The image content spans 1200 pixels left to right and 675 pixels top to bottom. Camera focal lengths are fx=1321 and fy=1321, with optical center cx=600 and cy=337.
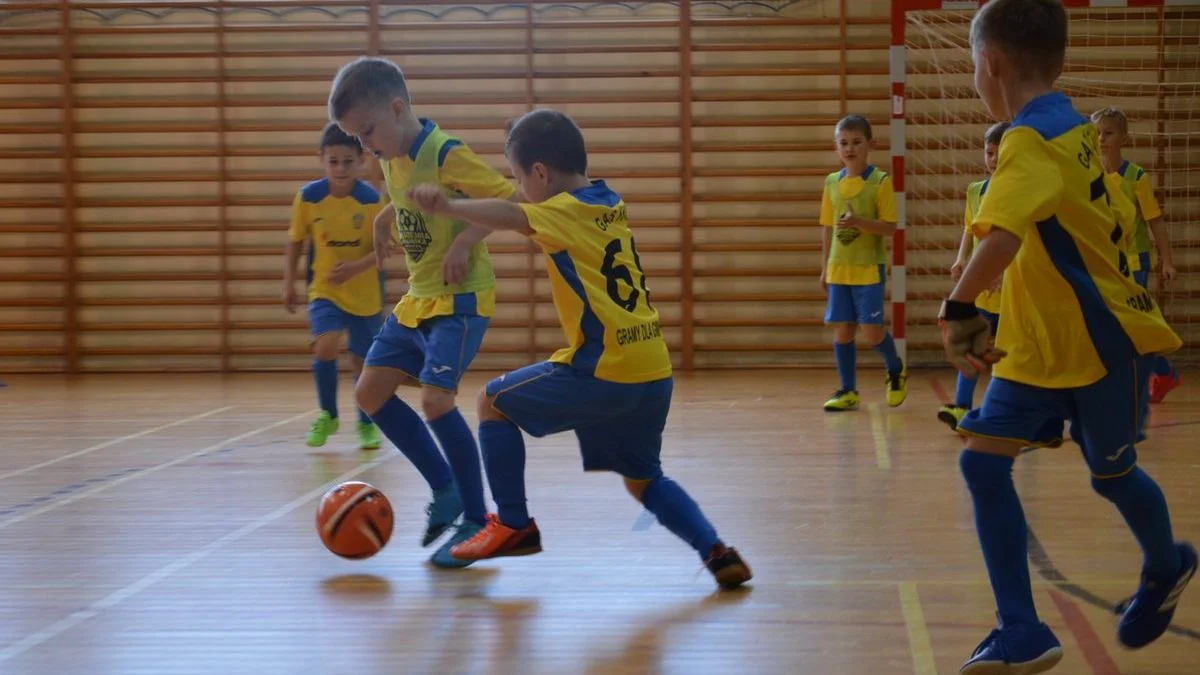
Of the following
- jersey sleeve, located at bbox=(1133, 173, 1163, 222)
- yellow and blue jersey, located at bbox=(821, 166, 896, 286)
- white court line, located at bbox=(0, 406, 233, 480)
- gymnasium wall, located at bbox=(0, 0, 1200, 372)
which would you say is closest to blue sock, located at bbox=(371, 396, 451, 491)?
white court line, located at bbox=(0, 406, 233, 480)

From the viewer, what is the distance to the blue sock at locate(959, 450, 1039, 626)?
8.68 feet

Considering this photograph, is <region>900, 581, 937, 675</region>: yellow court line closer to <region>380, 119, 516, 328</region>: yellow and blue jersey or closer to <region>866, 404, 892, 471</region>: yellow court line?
<region>380, 119, 516, 328</region>: yellow and blue jersey

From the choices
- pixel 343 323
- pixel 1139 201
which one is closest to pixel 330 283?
pixel 343 323

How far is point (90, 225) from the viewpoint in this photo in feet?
36.4

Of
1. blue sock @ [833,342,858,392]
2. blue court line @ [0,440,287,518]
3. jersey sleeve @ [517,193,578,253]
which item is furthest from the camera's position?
blue sock @ [833,342,858,392]

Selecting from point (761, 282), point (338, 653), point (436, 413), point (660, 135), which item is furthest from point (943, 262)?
point (338, 653)

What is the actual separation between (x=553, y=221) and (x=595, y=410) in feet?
1.66

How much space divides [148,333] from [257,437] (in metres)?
4.73

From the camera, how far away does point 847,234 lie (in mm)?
7633

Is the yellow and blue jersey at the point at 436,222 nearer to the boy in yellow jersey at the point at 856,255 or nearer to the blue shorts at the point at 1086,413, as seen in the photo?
the blue shorts at the point at 1086,413

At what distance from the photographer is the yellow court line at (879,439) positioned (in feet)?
18.7

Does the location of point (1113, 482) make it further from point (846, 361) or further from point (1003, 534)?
point (846, 361)

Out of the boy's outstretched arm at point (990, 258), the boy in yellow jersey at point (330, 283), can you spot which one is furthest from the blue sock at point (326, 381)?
the boy's outstretched arm at point (990, 258)

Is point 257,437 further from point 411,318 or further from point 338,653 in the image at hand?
point 338,653
